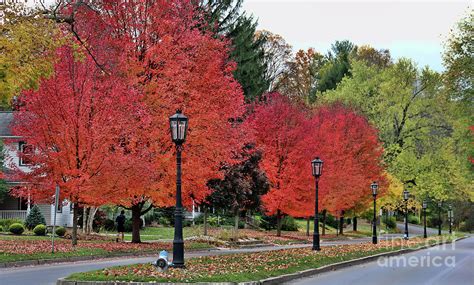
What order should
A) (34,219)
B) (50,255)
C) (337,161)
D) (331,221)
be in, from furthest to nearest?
(331,221) → (337,161) → (34,219) → (50,255)

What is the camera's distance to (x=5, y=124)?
52562 mm

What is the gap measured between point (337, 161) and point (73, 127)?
100ft

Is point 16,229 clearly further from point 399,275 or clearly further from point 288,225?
point 288,225

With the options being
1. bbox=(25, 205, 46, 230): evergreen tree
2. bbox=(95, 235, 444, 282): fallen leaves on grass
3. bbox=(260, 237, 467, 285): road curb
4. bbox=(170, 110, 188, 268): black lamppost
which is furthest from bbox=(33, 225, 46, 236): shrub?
bbox=(170, 110, 188, 268): black lamppost

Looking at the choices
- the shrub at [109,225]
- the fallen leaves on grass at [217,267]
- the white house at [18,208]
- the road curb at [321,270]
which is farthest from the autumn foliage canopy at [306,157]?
the fallen leaves on grass at [217,267]

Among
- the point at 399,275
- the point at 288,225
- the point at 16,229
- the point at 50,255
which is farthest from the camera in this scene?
the point at 288,225

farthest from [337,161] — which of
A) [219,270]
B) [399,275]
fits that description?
[219,270]

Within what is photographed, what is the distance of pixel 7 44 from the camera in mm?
17094

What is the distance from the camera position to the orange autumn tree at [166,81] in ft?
94.0

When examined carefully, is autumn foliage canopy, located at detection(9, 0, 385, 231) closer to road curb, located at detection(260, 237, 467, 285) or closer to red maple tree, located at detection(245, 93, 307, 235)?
road curb, located at detection(260, 237, 467, 285)

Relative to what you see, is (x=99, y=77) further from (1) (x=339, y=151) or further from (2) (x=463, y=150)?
(2) (x=463, y=150)

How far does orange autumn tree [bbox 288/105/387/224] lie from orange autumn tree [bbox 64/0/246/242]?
16.6 meters

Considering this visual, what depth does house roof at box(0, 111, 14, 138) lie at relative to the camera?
50.7 metres

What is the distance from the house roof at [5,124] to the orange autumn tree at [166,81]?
23.6 meters
